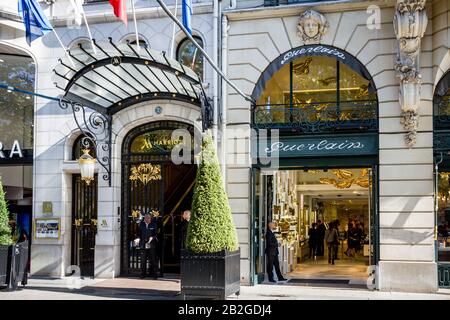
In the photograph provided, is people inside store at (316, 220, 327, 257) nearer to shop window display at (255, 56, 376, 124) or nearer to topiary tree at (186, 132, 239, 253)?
shop window display at (255, 56, 376, 124)

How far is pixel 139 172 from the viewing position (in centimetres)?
1830

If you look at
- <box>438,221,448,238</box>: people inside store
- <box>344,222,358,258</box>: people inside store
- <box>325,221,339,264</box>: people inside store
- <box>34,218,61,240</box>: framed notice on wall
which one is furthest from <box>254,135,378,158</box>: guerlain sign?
<box>344,222,358,258</box>: people inside store

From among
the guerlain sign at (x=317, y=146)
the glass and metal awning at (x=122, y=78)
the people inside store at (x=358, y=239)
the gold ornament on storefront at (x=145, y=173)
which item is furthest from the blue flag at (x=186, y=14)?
the people inside store at (x=358, y=239)

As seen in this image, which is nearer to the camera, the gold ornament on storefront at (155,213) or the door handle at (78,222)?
the gold ornament on storefront at (155,213)

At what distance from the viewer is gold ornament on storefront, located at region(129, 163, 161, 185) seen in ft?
59.6

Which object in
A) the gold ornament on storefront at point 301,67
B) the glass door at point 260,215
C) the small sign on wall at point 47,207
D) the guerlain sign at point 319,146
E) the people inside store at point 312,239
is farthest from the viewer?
the people inside store at point 312,239

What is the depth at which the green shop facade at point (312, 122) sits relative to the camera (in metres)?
16.0

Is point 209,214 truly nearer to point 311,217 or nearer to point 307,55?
point 307,55

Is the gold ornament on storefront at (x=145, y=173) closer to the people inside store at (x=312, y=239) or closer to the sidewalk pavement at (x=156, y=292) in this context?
the sidewalk pavement at (x=156, y=292)

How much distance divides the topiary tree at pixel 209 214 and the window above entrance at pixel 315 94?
3.78 m
